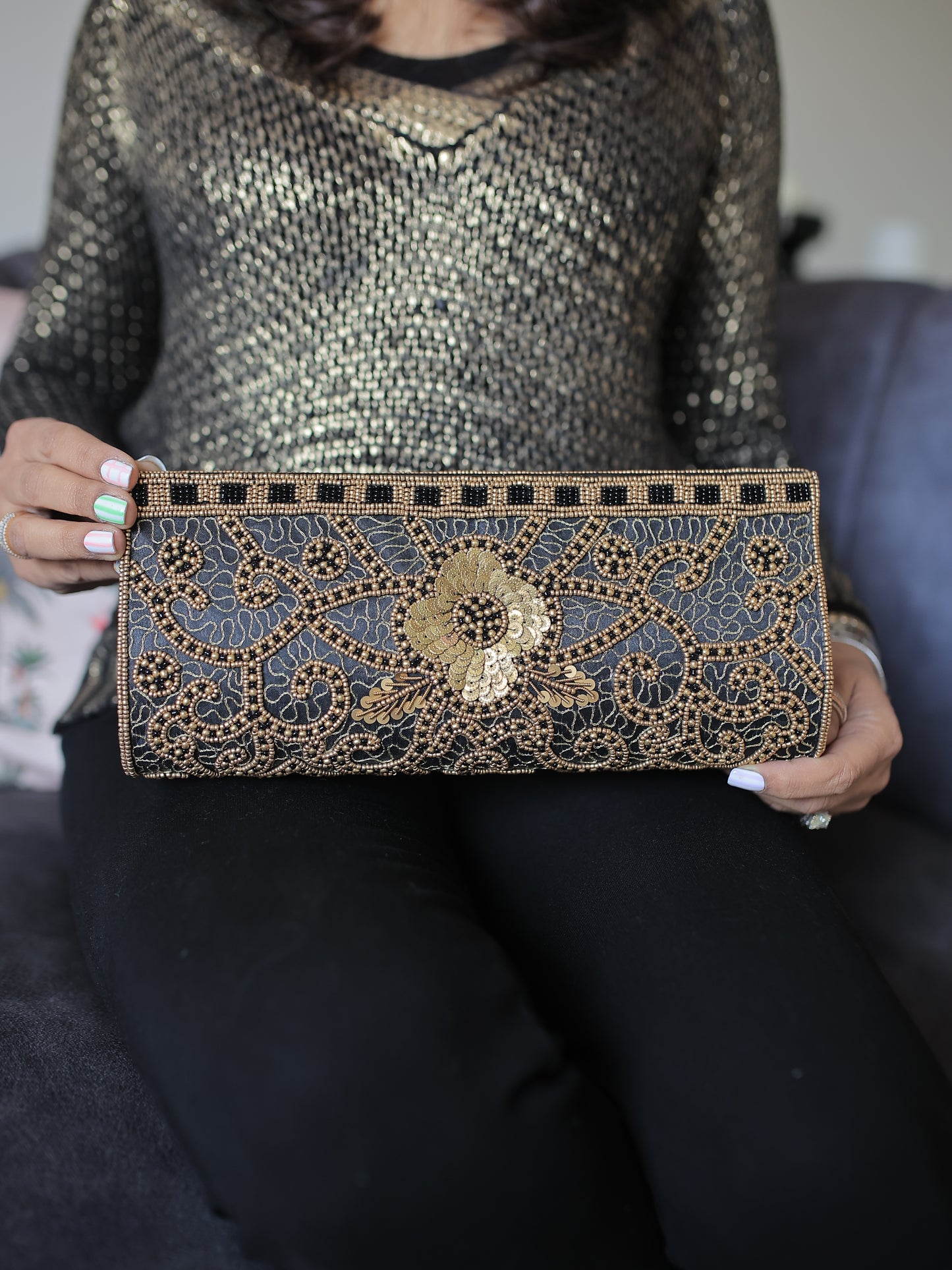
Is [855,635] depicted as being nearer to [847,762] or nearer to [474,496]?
[847,762]

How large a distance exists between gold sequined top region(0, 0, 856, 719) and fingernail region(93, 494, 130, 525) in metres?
0.18

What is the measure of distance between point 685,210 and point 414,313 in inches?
10.4

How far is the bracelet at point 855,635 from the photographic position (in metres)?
0.68

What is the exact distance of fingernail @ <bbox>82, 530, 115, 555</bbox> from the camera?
516 mm

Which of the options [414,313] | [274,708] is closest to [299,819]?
[274,708]

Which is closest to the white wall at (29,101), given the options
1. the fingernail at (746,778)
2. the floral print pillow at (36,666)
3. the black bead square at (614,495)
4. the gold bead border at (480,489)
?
the floral print pillow at (36,666)

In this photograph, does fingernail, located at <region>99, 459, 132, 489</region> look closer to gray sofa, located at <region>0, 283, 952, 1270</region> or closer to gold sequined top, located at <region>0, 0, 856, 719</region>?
gold sequined top, located at <region>0, 0, 856, 719</region>

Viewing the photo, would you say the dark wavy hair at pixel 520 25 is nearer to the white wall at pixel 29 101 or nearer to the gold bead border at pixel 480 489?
the gold bead border at pixel 480 489

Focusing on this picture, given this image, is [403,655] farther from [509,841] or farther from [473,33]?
[473,33]

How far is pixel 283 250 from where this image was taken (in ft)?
2.27

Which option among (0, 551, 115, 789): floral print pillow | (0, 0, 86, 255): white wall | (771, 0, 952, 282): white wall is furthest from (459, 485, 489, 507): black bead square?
(771, 0, 952, 282): white wall

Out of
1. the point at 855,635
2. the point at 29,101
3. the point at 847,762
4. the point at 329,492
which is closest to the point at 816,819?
the point at 847,762

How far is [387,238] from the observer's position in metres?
0.69

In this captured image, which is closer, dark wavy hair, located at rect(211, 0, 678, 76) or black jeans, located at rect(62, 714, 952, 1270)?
black jeans, located at rect(62, 714, 952, 1270)
